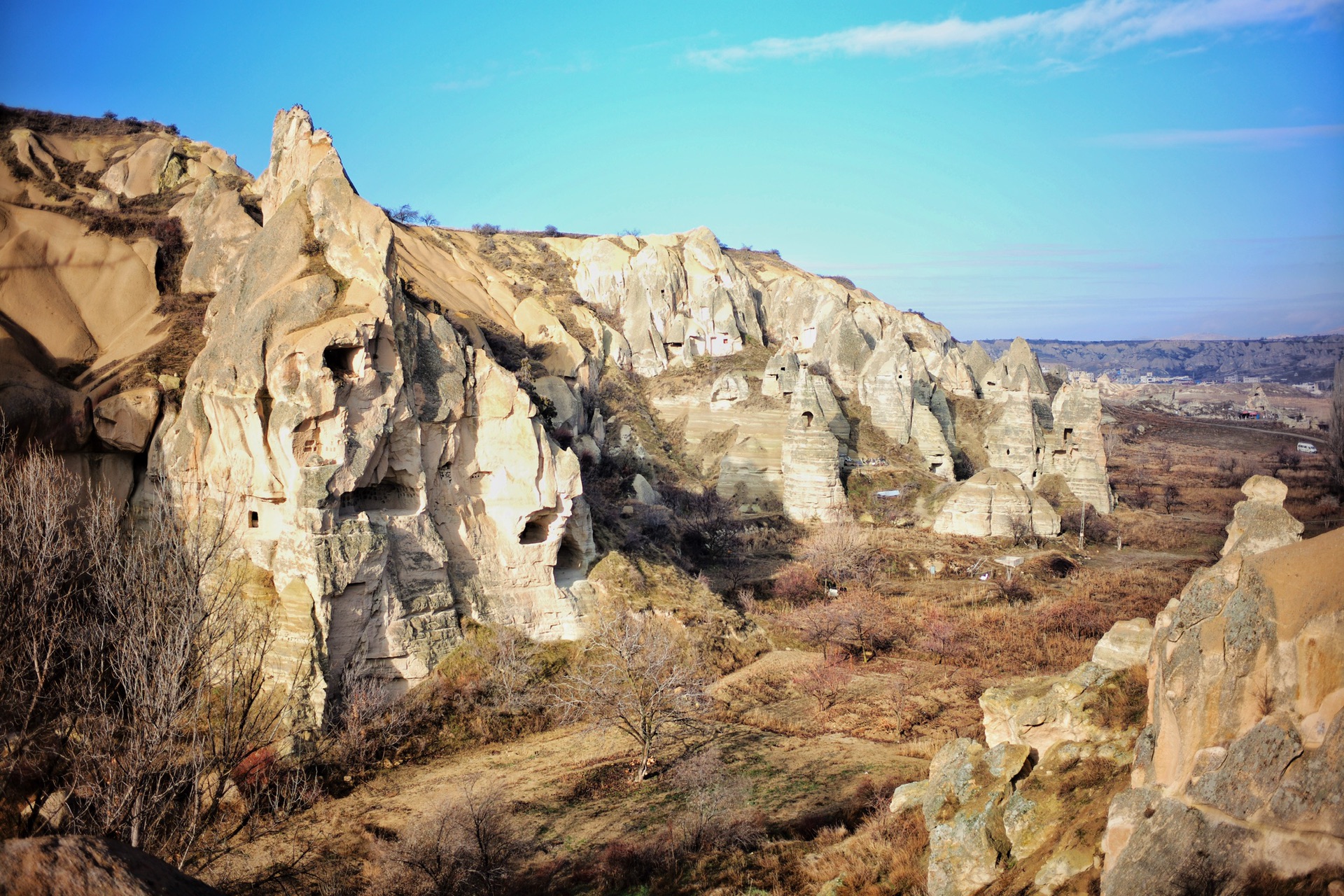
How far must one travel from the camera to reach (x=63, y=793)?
1102cm

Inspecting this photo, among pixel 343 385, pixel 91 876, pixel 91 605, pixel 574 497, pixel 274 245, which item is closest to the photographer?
pixel 91 876

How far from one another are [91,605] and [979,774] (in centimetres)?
1437

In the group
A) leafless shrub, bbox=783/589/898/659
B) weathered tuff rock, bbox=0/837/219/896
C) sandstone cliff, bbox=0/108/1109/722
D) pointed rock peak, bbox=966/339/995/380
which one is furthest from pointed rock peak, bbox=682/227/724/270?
weathered tuff rock, bbox=0/837/219/896

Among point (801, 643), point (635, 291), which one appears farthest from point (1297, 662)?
point (635, 291)

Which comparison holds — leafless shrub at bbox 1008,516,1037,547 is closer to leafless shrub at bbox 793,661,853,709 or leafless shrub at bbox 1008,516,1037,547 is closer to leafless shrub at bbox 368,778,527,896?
leafless shrub at bbox 793,661,853,709

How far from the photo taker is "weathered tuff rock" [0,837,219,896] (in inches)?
179

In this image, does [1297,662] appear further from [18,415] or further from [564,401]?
[564,401]

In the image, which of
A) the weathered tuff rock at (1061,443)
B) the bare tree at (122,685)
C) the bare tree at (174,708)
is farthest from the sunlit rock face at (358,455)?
the weathered tuff rock at (1061,443)

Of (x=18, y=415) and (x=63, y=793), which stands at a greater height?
(x=18, y=415)

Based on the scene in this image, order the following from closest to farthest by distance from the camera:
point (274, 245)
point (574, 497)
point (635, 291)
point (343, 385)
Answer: point (343, 385) → point (274, 245) → point (574, 497) → point (635, 291)

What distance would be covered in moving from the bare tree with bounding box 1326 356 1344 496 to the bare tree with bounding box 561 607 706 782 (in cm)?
2002

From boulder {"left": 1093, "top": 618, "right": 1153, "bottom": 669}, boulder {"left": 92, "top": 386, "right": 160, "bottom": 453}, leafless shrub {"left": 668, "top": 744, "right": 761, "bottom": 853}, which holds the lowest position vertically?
leafless shrub {"left": 668, "top": 744, "right": 761, "bottom": 853}

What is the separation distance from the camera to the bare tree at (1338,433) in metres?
26.7

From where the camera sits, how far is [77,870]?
185 inches
